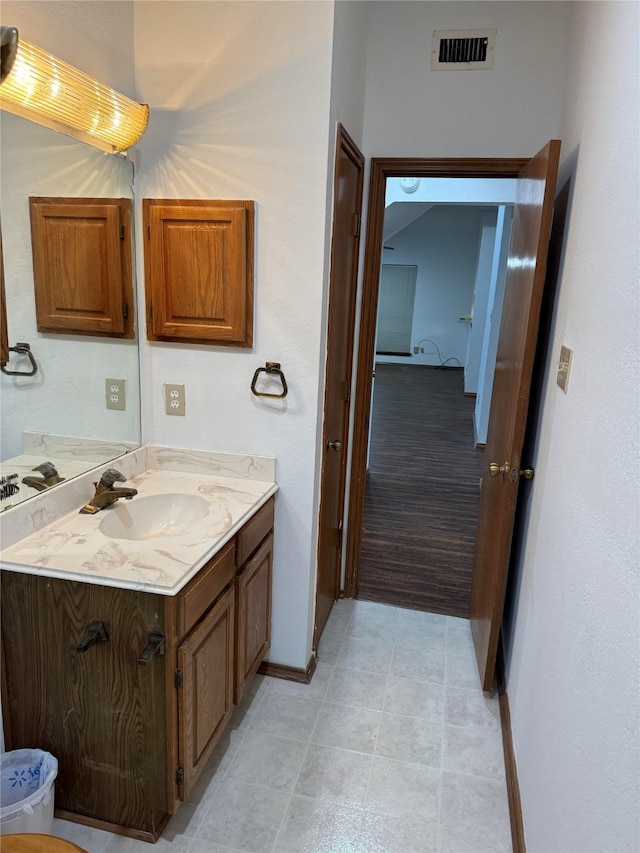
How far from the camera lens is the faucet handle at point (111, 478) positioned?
1856 mm

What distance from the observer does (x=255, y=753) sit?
1.95 m

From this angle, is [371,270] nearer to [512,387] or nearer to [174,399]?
[512,387]

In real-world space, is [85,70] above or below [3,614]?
above

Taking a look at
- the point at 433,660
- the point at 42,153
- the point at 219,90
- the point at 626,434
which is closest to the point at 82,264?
the point at 42,153

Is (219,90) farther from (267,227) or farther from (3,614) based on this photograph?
(3,614)

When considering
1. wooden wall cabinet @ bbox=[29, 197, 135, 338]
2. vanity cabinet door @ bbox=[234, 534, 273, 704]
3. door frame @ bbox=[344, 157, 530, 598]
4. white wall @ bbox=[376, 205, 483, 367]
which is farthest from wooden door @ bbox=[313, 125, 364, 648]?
white wall @ bbox=[376, 205, 483, 367]

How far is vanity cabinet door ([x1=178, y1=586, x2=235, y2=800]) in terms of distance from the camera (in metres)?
1.55

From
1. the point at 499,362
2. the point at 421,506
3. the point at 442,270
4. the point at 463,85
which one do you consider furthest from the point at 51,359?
the point at 442,270

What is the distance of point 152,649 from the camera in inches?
57.4

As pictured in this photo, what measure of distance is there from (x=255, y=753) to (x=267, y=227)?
1817mm

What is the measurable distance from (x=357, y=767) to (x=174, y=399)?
1456 millimetres

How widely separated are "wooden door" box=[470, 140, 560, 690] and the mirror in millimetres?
1420

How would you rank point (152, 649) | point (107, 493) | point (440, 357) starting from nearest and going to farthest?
point (152, 649), point (107, 493), point (440, 357)

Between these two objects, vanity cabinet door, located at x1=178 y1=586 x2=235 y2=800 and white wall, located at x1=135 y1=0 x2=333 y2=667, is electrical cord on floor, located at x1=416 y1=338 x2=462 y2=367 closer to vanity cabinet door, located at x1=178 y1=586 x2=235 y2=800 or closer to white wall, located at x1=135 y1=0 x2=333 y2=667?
white wall, located at x1=135 y1=0 x2=333 y2=667
